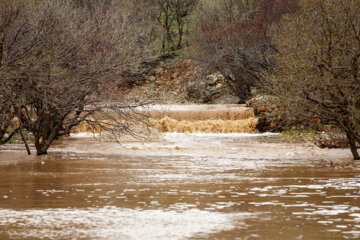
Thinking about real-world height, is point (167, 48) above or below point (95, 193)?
above

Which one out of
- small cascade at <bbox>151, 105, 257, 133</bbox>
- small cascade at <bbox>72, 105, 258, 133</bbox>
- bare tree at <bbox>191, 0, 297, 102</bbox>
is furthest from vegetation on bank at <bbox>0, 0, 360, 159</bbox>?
bare tree at <bbox>191, 0, 297, 102</bbox>

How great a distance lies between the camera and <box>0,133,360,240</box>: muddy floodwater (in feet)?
24.8

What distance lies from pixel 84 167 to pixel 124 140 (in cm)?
1016

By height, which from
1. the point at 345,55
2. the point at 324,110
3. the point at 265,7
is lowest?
the point at 324,110

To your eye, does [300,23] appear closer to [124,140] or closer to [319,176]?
[319,176]

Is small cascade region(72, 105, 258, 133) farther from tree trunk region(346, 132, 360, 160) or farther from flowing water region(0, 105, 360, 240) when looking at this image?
tree trunk region(346, 132, 360, 160)

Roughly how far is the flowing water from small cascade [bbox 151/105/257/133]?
47.7ft

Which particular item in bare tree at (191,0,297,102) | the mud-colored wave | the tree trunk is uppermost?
bare tree at (191,0,297,102)

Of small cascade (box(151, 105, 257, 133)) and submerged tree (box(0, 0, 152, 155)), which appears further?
small cascade (box(151, 105, 257, 133))

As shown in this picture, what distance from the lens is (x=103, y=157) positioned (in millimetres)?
18688

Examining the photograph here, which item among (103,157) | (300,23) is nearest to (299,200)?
(300,23)

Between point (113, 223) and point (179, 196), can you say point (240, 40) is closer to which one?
point (179, 196)

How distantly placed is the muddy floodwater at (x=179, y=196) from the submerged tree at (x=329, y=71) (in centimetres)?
146

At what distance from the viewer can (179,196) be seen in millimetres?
10359
